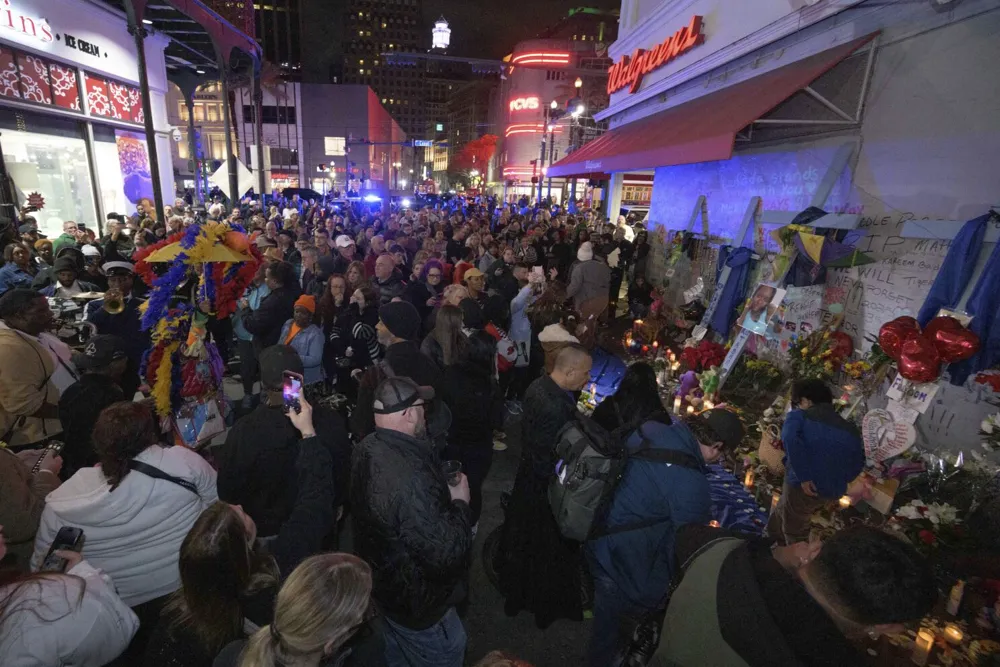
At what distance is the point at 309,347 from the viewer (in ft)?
16.0

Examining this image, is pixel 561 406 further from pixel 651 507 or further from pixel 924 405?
pixel 924 405

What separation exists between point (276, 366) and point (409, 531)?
1.44 metres

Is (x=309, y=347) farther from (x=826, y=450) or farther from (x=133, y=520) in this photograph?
(x=826, y=450)

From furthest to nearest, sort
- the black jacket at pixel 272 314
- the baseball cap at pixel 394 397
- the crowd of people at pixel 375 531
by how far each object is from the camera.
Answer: the black jacket at pixel 272 314, the baseball cap at pixel 394 397, the crowd of people at pixel 375 531

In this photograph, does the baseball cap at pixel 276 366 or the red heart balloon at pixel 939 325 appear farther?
the red heart balloon at pixel 939 325

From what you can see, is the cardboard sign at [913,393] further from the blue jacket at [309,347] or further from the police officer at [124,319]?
the police officer at [124,319]

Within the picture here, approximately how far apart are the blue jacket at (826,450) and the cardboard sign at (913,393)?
1.23m

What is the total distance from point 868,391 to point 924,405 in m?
0.77

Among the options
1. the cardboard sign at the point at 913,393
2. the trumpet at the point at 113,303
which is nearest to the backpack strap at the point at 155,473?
the trumpet at the point at 113,303

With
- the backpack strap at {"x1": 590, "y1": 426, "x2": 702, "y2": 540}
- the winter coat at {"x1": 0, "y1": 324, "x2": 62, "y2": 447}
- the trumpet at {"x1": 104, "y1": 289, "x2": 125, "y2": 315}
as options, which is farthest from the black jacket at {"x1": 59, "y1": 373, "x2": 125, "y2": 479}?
the backpack strap at {"x1": 590, "y1": 426, "x2": 702, "y2": 540}

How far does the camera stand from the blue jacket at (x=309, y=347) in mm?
4863

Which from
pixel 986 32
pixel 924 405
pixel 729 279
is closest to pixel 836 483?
pixel 924 405

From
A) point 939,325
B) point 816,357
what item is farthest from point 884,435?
point 816,357

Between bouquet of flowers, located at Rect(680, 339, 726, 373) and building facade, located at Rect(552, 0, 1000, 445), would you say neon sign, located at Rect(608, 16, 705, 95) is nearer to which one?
building facade, located at Rect(552, 0, 1000, 445)
